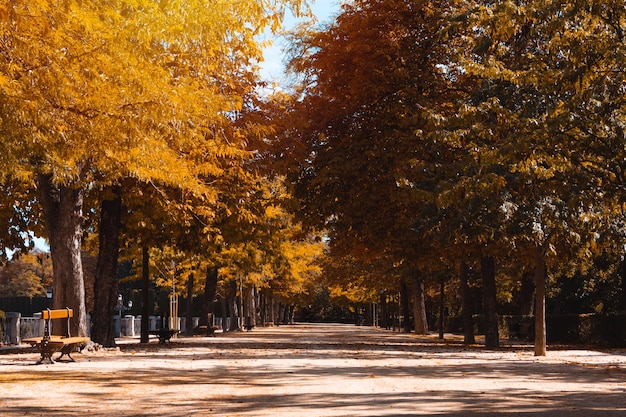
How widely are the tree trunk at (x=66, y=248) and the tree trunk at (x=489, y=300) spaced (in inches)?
521

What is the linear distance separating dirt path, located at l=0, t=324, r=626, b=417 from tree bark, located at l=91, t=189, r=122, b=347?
537 centimetres

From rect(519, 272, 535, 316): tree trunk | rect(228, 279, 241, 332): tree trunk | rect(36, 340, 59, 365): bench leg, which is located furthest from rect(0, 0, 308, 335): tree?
rect(228, 279, 241, 332): tree trunk

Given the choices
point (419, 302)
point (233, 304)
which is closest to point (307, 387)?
point (419, 302)

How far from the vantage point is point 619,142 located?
14.8 m

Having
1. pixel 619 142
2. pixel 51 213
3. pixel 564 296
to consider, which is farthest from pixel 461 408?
pixel 564 296

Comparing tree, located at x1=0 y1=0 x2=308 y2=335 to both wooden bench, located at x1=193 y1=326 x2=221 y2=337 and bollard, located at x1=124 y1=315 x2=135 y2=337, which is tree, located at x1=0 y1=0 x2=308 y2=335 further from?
bollard, located at x1=124 y1=315 x2=135 y2=337

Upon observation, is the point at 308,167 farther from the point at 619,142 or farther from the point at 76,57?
the point at 76,57

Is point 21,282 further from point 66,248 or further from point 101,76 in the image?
point 101,76

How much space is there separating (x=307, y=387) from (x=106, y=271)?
14.4m

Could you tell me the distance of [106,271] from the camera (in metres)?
26.6

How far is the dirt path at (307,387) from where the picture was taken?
10570mm

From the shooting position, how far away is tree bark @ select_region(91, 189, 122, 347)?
86.7 ft

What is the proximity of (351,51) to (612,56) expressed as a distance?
1647 cm

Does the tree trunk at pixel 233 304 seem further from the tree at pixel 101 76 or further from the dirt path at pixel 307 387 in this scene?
the tree at pixel 101 76
